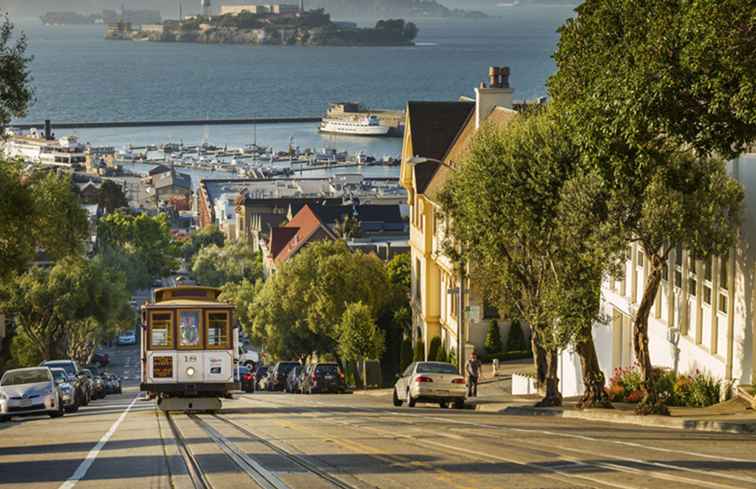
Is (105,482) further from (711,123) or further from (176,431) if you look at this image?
(711,123)

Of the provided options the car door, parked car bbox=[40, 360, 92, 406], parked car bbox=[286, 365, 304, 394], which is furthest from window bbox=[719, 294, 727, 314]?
parked car bbox=[286, 365, 304, 394]

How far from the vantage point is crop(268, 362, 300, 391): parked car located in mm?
64750

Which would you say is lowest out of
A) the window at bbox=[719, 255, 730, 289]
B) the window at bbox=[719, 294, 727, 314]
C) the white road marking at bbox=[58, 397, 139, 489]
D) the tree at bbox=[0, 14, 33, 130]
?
the white road marking at bbox=[58, 397, 139, 489]

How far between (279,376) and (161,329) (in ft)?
95.8

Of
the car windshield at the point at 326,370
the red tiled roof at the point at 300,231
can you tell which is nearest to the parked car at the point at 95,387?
the car windshield at the point at 326,370

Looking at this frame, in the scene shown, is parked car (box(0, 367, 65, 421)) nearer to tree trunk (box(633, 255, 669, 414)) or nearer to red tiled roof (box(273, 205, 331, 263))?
tree trunk (box(633, 255, 669, 414))

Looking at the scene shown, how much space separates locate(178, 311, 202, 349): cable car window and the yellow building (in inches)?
944

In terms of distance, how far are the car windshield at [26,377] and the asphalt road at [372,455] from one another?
576 cm

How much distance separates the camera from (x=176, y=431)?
1139 inches

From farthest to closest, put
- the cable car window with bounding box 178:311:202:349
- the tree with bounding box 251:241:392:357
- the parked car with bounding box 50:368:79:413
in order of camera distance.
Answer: the tree with bounding box 251:241:392:357 → the parked car with bounding box 50:368:79:413 → the cable car window with bounding box 178:311:202:349

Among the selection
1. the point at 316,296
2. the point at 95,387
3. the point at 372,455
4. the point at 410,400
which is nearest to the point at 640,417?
the point at 372,455

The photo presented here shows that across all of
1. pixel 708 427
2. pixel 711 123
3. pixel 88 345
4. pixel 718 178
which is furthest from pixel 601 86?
pixel 88 345

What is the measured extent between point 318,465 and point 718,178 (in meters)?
12.0

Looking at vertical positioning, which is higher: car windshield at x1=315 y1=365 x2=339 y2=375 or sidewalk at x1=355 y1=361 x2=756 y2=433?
car windshield at x1=315 y1=365 x2=339 y2=375
